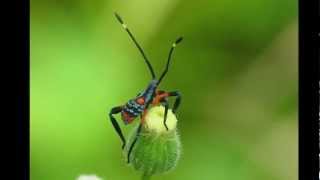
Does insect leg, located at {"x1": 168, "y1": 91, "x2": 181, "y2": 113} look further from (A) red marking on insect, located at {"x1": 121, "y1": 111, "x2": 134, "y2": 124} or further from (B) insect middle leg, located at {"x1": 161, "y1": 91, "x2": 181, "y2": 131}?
(A) red marking on insect, located at {"x1": 121, "y1": 111, "x2": 134, "y2": 124}

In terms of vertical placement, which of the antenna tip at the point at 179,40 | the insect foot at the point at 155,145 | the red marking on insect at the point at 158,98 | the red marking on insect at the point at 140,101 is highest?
the antenna tip at the point at 179,40

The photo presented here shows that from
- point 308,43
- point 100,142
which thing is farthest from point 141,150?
point 308,43

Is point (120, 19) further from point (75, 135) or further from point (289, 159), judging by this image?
point (289, 159)

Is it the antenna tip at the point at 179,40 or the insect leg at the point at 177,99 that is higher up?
the antenna tip at the point at 179,40

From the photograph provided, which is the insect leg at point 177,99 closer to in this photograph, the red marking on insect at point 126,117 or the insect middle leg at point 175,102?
the insect middle leg at point 175,102

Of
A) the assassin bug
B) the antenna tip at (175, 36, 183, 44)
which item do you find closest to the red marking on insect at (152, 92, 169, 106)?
the assassin bug

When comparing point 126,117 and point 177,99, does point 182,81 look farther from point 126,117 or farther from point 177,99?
point 126,117

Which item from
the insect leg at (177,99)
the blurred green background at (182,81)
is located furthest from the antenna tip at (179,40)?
the insect leg at (177,99)
